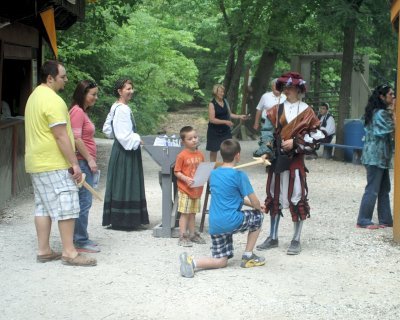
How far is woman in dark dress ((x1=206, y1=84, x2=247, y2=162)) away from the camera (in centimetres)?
1105

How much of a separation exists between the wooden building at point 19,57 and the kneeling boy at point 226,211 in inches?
167

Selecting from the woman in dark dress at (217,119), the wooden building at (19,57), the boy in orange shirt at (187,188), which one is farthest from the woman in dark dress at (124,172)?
the woman in dark dress at (217,119)

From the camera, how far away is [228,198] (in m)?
6.17

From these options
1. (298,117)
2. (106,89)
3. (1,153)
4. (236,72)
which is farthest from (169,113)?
(298,117)

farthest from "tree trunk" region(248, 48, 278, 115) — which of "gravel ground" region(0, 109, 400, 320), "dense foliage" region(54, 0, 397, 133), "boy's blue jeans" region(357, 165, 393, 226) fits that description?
"gravel ground" region(0, 109, 400, 320)

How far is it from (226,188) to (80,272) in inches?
55.4

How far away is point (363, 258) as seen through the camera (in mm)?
6914

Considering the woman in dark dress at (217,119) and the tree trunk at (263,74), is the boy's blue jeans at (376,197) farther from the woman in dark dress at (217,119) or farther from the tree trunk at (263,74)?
the tree trunk at (263,74)

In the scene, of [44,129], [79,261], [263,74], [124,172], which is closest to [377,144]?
[124,172]

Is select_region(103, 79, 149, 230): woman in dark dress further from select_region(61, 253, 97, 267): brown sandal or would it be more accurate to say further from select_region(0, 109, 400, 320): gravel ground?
select_region(61, 253, 97, 267): brown sandal

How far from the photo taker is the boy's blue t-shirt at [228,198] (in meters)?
6.15

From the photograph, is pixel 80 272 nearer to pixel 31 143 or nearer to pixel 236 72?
pixel 31 143

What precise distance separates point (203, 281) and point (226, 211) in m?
0.61

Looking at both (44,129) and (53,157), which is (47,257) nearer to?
(53,157)
